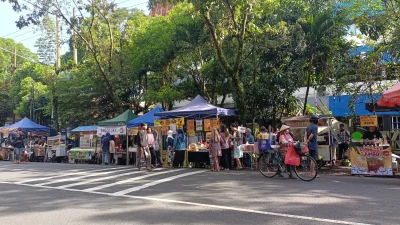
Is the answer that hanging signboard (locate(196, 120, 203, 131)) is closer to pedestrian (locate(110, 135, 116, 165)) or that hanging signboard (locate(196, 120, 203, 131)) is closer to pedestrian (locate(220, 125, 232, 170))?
pedestrian (locate(220, 125, 232, 170))

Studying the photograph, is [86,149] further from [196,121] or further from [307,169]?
[307,169]

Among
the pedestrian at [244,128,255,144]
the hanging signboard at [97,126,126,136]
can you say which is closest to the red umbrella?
Result: the pedestrian at [244,128,255,144]

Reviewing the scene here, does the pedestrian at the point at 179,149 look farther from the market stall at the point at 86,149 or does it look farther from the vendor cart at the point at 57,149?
the vendor cart at the point at 57,149

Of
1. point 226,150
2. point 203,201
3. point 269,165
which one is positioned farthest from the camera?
point 226,150

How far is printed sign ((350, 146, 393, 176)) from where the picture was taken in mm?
11711

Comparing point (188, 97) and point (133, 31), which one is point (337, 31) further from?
point (133, 31)

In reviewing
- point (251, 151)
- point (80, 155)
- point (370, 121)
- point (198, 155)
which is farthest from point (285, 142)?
point (80, 155)

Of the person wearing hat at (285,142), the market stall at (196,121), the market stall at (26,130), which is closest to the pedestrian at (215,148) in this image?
the market stall at (196,121)

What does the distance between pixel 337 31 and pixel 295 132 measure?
5.29m

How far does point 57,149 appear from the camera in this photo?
77.8 ft

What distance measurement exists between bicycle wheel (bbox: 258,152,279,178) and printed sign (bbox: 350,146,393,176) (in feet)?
9.24

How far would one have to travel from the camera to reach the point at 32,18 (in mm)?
22594

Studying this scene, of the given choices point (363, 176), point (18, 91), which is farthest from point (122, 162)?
point (18, 91)

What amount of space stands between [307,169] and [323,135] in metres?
5.35
